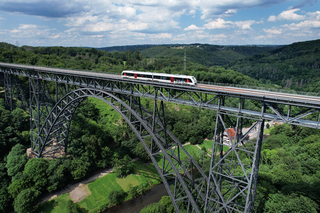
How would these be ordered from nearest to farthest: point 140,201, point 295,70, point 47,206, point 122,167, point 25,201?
point 25,201
point 47,206
point 140,201
point 122,167
point 295,70

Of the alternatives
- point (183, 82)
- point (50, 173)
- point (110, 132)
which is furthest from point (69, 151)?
point (183, 82)

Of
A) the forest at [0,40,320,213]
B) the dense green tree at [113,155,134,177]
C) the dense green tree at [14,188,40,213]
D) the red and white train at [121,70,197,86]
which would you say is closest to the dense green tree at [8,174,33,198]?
the forest at [0,40,320,213]

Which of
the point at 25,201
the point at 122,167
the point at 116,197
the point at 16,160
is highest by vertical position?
the point at 16,160

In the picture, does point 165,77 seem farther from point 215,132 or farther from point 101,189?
point 101,189

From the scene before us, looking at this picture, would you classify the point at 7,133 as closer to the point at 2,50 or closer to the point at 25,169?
the point at 25,169

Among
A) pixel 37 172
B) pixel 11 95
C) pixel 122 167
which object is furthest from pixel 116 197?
pixel 11 95

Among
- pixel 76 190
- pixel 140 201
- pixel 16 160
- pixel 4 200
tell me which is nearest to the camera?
pixel 4 200

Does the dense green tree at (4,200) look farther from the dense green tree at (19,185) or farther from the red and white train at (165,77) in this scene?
the red and white train at (165,77)

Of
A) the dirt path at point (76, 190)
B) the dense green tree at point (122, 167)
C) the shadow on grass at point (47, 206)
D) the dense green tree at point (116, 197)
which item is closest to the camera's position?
the shadow on grass at point (47, 206)

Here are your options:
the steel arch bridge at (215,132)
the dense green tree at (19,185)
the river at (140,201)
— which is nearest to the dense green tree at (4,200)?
the dense green tree at (19,185)

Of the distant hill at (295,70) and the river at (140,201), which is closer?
the river at (140,201)
